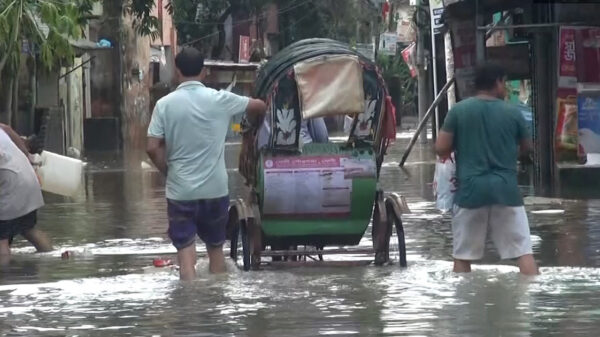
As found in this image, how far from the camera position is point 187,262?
10.1 m

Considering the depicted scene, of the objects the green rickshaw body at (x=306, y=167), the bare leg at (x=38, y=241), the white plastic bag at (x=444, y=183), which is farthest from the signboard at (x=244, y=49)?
the green rickshaw body at (x=306, y=167)

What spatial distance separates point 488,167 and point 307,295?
155cm

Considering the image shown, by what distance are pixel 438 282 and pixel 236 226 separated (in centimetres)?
186

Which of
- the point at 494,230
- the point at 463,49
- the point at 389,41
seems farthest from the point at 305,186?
the point at 389,41

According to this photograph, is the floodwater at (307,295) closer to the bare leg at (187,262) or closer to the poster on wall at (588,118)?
the bare leg at (187,262)

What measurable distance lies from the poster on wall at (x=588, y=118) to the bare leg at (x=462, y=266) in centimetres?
891

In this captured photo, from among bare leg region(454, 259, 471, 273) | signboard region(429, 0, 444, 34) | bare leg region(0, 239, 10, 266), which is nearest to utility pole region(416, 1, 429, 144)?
signboard region(429, 0, 444, 34)

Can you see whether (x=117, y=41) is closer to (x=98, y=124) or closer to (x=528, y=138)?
(x=98, y=124)

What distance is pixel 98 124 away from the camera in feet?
133

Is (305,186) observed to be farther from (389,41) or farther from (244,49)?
(244,49)

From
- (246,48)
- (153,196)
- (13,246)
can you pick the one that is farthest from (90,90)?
(13,246)

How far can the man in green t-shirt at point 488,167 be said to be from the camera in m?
9.80

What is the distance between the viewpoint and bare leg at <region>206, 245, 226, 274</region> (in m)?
10.3

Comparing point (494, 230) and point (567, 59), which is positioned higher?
point (567, 59)
